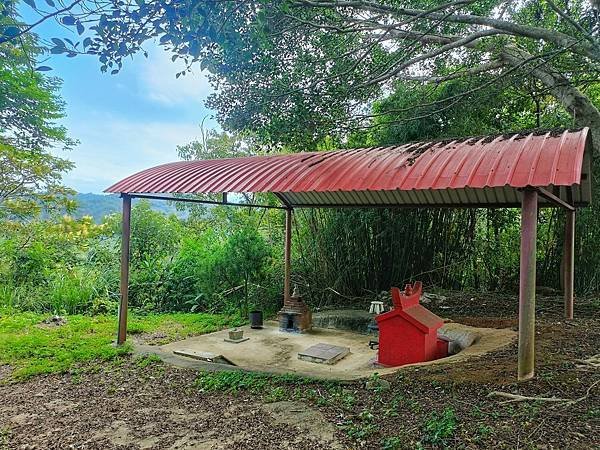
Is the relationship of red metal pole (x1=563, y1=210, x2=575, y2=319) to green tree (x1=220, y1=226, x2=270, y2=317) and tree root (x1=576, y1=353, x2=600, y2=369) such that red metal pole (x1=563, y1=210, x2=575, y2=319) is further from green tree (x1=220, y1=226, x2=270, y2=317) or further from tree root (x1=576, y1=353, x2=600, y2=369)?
green tree (x1=220, y1=226, x2=270, y2=317)

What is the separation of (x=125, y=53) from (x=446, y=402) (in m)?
2.82

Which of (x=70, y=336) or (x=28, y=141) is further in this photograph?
(x=28, y=141)

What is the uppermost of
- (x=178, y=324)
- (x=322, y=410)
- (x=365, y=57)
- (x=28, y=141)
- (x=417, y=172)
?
(x=365, y=57)

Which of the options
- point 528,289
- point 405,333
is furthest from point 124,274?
point 528,289

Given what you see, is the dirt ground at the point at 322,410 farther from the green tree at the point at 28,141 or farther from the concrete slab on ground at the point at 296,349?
the green tree at the point at 28,141

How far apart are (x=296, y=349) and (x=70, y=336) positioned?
9.17 feet

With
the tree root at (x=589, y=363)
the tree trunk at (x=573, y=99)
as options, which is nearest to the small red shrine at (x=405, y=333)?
A: the tree root at (x=589, y=363)

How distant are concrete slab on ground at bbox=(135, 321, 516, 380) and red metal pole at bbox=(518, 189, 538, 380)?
0.67m

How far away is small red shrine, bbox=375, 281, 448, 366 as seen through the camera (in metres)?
4.20

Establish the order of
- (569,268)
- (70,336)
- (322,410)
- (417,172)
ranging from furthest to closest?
(70,336) → (569,268) → (417,172) → (322,410)

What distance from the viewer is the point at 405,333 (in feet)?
13.9

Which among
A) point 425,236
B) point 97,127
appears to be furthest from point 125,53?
point 97,127

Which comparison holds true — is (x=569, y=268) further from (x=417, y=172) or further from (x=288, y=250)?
(x=288, y=250)

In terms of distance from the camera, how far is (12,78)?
8844mm
